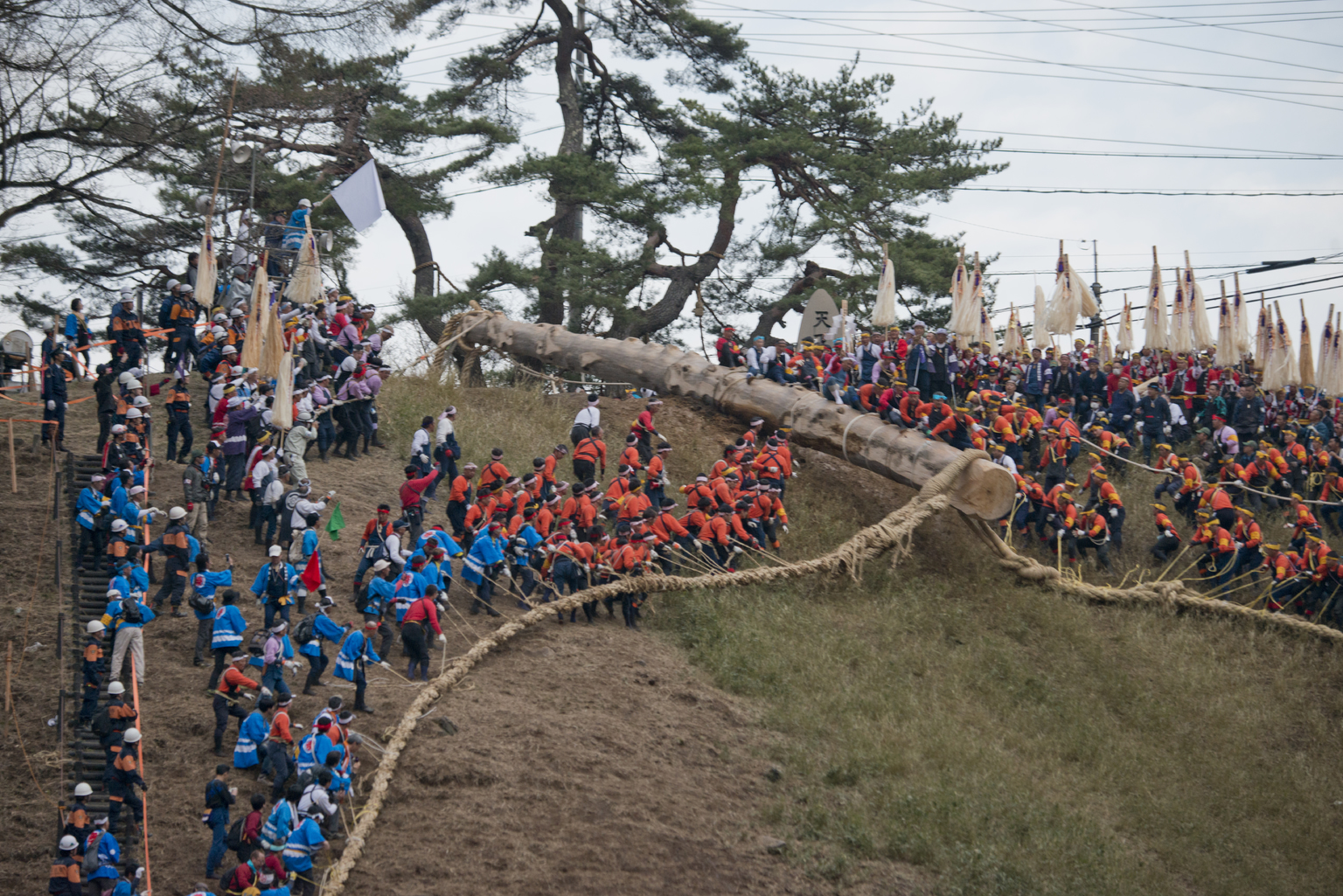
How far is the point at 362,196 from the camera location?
20.3 meters

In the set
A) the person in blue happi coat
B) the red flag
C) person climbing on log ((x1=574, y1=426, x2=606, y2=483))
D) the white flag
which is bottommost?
the person in blue happi coat

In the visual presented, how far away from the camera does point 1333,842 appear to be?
12.3m

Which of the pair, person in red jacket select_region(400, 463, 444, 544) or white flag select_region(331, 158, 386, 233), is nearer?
person in red jacket select_region(400, 463, 444, 544)

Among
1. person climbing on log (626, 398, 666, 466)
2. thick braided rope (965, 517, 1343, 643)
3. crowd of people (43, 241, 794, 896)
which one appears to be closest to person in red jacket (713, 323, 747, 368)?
crowd of people (43, 241, 794, 896)

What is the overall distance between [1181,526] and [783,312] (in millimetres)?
12355

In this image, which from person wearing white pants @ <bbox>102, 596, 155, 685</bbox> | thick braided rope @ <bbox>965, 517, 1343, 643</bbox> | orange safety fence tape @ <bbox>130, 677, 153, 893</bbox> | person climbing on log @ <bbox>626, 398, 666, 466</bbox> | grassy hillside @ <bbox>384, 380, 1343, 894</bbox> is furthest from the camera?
person climbing on log @ <bbox>626, 398, 666, 466</bbox>

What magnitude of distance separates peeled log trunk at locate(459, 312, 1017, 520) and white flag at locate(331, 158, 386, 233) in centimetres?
547

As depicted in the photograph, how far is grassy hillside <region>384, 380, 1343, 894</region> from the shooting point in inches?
443

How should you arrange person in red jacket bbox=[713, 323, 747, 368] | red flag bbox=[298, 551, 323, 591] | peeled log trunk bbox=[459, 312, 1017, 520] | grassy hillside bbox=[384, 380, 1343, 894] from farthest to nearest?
person in red jacket bbox=[713, 323, 747, 368], peeled log trunk bbox=[459, 312, 1017, 520], red flag bbox=[298, 551, 323, 591], grassy hillside bbox=[384, 380, 1343, 894]

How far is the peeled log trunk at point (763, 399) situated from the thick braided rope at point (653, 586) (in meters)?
0.50

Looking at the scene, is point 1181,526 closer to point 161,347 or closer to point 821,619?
point 821,619

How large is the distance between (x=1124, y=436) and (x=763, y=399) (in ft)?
24.7

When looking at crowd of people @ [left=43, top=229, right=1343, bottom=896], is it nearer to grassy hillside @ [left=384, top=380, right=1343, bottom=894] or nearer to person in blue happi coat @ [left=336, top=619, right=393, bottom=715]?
person in blue happi coat @ [left=336, top=619, right=393, bottom=715]

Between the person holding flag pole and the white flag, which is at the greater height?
the white flag
